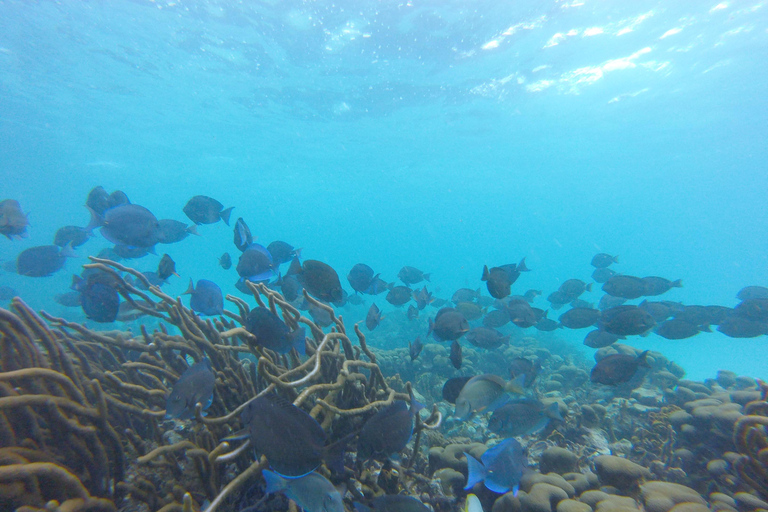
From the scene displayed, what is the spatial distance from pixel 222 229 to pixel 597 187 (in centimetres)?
12654

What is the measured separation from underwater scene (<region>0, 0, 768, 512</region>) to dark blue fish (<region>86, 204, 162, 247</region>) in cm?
4

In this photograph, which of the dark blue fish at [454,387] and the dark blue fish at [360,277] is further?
the dark blue fish at [360,277]

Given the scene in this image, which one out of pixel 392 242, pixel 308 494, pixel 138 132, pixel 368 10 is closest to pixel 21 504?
pixel 308 494

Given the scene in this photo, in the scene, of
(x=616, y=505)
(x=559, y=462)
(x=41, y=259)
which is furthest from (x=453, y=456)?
(x=41, y=259)

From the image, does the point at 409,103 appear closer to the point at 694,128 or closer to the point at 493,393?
the point at 493,393

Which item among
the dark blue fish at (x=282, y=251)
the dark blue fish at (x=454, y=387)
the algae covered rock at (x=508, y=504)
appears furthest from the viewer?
the dark blue fish at (x=282, y=251)

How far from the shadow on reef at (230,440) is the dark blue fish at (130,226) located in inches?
31.1

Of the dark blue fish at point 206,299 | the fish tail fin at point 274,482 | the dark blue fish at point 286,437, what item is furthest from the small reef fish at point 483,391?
the dark blue fish at point 206,299

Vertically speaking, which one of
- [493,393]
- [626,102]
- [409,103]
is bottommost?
[493,393]

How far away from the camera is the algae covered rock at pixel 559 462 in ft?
10.8

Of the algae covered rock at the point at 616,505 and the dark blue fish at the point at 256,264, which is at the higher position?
the dark blue fish at the point at 256,264

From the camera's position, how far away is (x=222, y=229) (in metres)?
127

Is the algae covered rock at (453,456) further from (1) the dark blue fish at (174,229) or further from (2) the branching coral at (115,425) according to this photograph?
(1) the dark blue fish at (174,229)

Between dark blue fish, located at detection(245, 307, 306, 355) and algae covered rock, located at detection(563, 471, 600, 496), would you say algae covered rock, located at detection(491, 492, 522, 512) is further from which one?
dark blue fish, located at detection(245, 307, 306, 355)
